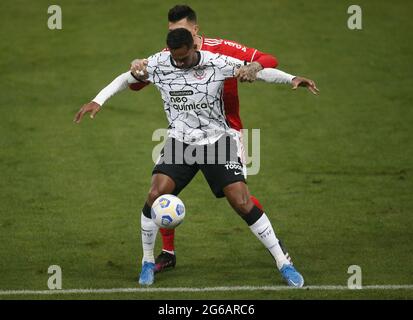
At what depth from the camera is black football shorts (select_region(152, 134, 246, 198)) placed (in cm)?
1083

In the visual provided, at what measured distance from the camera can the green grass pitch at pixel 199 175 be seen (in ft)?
38.2

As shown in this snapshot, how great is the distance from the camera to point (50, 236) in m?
13.0

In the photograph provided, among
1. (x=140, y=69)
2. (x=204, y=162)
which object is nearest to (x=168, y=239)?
(x=204, y=162)

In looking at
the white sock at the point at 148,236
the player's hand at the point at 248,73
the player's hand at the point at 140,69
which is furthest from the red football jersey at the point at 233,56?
the white sock at the point at 148,236

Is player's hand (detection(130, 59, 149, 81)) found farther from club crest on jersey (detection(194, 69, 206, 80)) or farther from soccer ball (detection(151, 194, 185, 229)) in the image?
soccer ball (detection(151, 194, 185, 229))

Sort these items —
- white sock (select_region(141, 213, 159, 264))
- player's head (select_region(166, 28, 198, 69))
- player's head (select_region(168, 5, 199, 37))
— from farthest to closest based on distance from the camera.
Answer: player's head (select_region(168, 5, 199, 37))
white sock (select_region(141, 213, 159, 264))
player's head (select_region(166, 28, 198, 69))

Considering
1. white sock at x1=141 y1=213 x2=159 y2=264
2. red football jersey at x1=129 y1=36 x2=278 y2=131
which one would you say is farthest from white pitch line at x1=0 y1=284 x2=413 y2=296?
red football jersey at x1=129 y1=36 x2=278 y2=131

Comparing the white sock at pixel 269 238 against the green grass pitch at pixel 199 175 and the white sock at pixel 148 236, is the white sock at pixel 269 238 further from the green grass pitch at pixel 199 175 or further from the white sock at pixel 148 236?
the white sock at pixel 148 236

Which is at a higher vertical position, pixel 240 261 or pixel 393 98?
pixel 393 98

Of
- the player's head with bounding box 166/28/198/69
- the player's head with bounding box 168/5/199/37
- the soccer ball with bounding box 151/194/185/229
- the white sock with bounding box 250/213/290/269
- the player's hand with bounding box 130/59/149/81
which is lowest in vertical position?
the white sock with bounding box 250/213/290/269

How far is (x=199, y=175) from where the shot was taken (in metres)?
16.4
